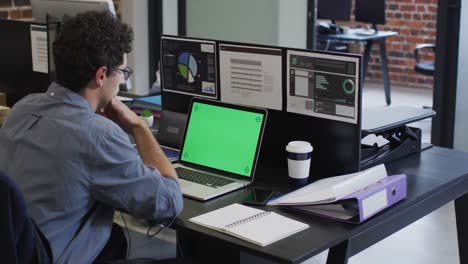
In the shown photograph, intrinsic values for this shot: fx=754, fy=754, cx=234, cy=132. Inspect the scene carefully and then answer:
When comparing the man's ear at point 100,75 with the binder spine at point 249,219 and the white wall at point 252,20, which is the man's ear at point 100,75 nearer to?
the binder spine at point 249,219

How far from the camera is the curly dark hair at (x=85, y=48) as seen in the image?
80.7 inches

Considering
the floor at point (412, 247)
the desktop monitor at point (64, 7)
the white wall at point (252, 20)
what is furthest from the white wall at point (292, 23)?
the desktop monitor at point (64, 7)

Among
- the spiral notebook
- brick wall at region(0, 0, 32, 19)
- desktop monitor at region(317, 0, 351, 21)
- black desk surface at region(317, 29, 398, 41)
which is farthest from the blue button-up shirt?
desktop monitor at region(317, 0, 351, 21)

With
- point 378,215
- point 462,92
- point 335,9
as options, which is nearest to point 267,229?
point 378,215

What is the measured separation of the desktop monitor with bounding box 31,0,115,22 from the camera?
3.30 metres

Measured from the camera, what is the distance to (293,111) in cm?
259

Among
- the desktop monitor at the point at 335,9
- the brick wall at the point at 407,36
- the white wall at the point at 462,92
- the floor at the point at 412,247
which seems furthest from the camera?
the brick wall at the point at 407,36

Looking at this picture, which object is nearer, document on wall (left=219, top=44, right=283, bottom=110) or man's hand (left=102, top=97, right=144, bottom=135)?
man's hand (left=102, top=97, right=144, bottom=135)

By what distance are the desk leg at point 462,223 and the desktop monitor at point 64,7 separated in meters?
1.60

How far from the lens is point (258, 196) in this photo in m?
2.33

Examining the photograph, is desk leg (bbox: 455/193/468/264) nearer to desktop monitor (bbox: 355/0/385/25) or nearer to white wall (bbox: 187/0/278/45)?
white wall (bbox: 187/0/278/45)

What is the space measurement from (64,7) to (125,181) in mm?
1657

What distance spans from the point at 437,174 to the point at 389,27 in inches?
221

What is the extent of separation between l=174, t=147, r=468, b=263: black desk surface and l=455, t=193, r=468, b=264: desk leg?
0.64ft
